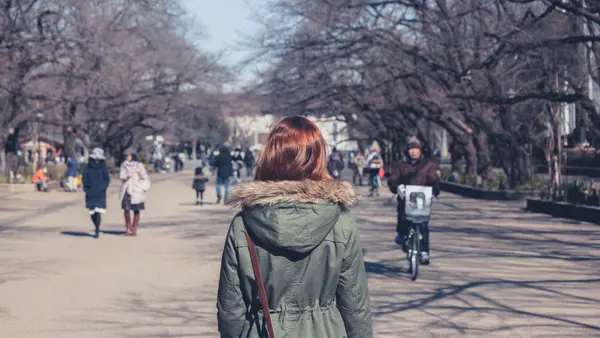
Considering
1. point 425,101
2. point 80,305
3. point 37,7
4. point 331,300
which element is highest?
point 37,7

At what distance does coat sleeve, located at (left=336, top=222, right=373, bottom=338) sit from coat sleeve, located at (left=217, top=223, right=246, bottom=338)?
1.23 feet

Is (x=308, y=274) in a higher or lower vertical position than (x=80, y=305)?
higher

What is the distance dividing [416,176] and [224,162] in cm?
1507

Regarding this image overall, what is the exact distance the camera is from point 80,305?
9.63 metres

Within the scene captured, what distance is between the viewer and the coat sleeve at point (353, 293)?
12.3 feet

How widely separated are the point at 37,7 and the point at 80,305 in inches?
905

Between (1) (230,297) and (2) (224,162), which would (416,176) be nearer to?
(1) (230,297)

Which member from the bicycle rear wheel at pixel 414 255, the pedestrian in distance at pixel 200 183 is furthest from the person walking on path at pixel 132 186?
the pedestrian in distance at pixel 200 183

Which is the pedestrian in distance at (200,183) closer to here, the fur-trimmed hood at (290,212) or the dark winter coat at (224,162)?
the dark winter coat at (224,162)

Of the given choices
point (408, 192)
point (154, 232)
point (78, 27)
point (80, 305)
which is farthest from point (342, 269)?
point (78, 27)

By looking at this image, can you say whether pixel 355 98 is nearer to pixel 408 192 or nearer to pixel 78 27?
pixel 78 27

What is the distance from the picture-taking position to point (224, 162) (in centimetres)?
2666

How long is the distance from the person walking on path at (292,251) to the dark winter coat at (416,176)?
8249 mm

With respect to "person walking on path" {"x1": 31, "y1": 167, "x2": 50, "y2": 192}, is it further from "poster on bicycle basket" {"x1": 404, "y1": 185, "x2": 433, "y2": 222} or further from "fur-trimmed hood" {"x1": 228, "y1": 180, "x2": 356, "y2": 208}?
"fur-trimmed hood" {"x1": 228, "y1": 180, "x2": 356, "y2": 208}
